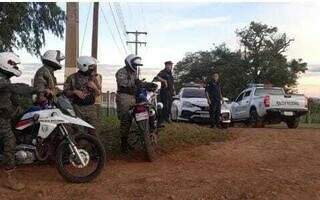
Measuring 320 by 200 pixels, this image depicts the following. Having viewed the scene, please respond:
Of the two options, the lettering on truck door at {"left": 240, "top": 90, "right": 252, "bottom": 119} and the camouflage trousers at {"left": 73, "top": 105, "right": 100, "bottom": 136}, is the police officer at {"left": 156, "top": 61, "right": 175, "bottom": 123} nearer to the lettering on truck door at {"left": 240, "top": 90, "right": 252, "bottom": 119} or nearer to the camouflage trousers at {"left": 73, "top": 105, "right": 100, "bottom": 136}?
the camouflage trousers at {"left": 73, "top": 105, "right": 100, "bottom": 136}

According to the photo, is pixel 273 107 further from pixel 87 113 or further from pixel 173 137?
pixel 87 113

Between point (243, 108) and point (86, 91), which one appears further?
point (243, 108)

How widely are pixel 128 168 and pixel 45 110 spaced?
1690mm

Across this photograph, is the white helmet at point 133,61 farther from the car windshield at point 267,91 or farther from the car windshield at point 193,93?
the car windshield at point 267,91

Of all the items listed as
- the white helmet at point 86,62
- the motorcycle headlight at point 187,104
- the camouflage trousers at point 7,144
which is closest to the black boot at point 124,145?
the white helmet at point 86,62

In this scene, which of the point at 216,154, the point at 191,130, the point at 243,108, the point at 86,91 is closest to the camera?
the point at 86,91

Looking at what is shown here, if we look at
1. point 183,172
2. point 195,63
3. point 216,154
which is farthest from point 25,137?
point 195,63

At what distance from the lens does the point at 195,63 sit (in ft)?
335

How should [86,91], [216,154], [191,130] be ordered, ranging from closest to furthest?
[86,91], [216,154], [191,130]

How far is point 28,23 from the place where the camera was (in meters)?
15.4

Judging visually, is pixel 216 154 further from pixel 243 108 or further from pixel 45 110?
pixel 243 108

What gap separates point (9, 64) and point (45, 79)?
869mm

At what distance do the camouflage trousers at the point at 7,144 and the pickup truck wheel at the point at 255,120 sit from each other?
1457 cm

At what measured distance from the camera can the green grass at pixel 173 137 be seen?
431 inches
